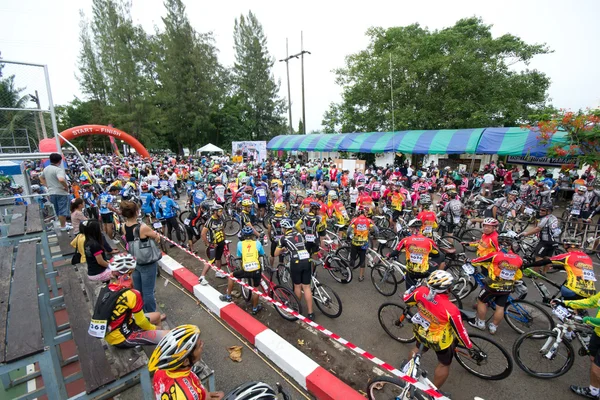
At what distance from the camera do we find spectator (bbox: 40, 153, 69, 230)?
22.5ft

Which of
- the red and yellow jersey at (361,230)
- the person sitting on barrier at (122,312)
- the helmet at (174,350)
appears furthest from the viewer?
the red and yellow jersey at (361,230)

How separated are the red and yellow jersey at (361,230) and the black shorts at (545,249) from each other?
4.50 meters

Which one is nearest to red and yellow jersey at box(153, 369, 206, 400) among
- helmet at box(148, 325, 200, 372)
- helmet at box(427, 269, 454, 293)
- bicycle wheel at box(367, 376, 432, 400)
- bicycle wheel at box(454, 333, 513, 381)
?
helmet at box(148, 325, 200, 372)

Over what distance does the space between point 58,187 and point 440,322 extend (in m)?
8.92

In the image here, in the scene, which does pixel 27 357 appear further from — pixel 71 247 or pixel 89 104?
pixel 89 104

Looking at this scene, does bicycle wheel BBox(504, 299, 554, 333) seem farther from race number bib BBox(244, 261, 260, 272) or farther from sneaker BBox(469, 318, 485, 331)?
race number bib BBox(244, 261, 260, 272)

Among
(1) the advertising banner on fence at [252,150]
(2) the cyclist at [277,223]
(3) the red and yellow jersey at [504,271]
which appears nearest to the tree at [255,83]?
(1) the advertising banner on fence at [252,150]

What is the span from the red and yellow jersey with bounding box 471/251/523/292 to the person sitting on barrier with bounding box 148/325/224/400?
15.9 ft

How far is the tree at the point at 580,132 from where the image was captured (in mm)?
11266

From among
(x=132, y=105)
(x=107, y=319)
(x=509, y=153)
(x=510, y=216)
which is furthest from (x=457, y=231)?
(x=132, y=105)

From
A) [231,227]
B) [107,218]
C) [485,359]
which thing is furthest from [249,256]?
[107,218]

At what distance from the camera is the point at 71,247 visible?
5.24 m

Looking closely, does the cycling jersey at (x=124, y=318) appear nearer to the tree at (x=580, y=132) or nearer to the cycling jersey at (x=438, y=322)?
the cycling jersey at (x=438, y=322)

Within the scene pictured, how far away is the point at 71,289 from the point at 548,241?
1007 cm
